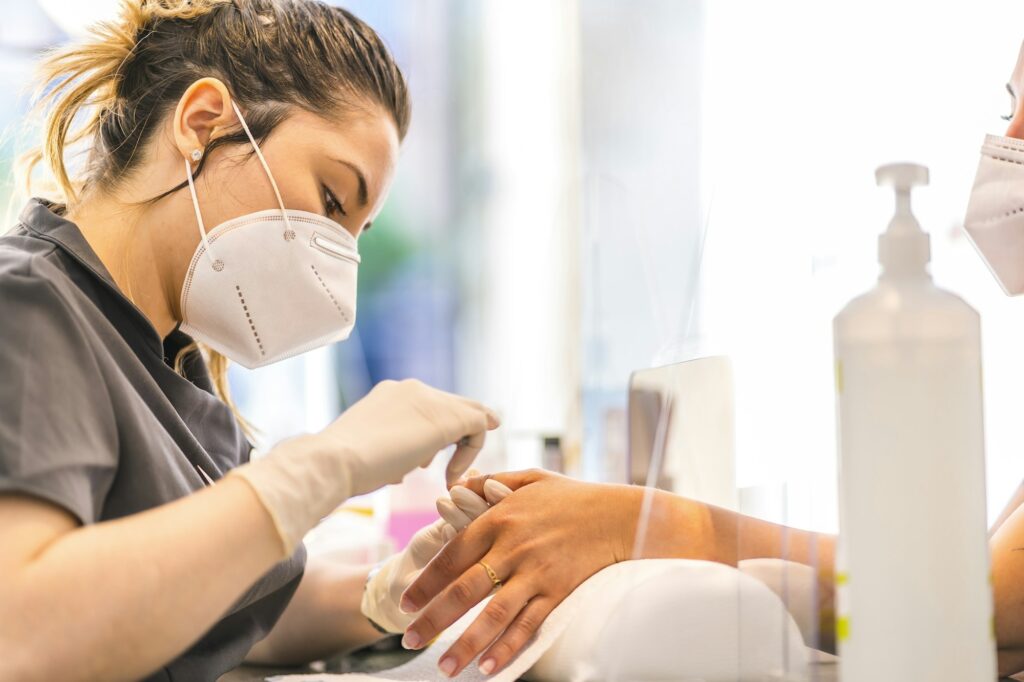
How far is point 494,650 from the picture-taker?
33.1 inches

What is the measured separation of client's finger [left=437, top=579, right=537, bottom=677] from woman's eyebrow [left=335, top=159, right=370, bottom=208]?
0.47 meters

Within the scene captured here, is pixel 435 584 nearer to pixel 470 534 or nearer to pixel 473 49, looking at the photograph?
pixel 470 534

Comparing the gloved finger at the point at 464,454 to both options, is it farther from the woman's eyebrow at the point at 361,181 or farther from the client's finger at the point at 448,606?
the woman's eyebrow at the point at 361,181

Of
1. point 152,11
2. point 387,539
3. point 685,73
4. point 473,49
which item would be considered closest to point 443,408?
point 685,73

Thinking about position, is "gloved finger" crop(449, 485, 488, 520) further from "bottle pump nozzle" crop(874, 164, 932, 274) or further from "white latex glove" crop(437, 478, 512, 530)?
"bottle pump nozzle" crop(874, 164, 932, 274)

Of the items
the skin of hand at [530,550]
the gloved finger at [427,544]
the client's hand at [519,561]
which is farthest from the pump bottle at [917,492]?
the gloved finger at [427,544]

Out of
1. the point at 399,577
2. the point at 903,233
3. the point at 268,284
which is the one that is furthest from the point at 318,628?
the point at 903,233

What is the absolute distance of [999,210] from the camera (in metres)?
0.77

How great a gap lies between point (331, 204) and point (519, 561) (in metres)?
0.46

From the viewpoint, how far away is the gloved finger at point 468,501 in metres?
0.93

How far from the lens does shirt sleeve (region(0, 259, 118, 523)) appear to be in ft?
2.12

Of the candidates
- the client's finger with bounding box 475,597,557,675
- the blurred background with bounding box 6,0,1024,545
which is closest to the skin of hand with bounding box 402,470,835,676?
the client's finger with bounding box 475,597,557,675

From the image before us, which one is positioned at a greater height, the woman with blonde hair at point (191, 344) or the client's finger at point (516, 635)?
the woman with blonde hair at point (191, 344)

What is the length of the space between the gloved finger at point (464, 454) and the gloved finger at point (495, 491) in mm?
36
